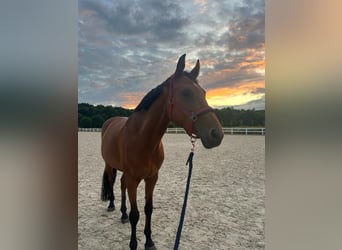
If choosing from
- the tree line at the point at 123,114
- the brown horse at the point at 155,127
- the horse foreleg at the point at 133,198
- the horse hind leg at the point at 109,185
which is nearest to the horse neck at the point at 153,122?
the brown horse at the point at 155,127

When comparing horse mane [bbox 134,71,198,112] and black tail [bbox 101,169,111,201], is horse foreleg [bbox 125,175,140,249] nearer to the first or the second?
horse mane [bbox 134,71,198,112]

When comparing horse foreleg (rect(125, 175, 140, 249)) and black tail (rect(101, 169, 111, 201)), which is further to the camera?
black tail (rect(101, 169, 111, 201))

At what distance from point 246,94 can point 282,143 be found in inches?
34.7

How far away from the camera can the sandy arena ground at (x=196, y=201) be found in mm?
1364

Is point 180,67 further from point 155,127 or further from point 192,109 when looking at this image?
point 155,127

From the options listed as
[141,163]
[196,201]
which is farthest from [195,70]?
[196,201]

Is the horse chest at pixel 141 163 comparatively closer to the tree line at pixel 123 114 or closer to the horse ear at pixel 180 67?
the tree line at pixel 123 114

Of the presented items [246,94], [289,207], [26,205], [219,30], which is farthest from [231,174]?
[26,205]

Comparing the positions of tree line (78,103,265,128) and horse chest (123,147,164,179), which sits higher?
tree line (78,103,265,128)

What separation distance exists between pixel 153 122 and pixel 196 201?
0.93 m

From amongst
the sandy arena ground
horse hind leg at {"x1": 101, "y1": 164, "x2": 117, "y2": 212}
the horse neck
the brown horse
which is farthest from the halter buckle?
horse hind leg at {"x1": 101, "y1": 164, "x2": 117, "y2": 212}

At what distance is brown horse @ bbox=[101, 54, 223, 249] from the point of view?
3.08 ft

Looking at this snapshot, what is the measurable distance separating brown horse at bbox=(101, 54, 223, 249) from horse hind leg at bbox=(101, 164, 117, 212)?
28 centimetres

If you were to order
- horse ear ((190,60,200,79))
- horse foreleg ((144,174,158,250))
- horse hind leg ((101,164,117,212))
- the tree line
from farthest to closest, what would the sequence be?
horse hind leg ((101,164,117,212))
horse foreleg ((144,174,158,250))
the tree line
horse ear ((190,60,200,79))
